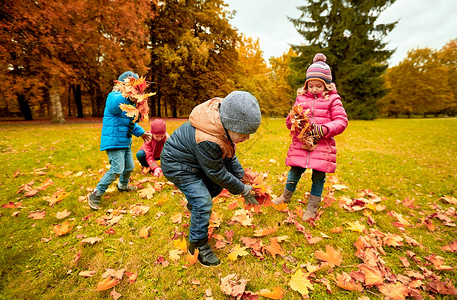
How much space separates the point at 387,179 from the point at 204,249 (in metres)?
4.32

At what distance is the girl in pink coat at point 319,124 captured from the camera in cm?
237

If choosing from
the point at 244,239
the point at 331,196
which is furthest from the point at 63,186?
the point at 331,196

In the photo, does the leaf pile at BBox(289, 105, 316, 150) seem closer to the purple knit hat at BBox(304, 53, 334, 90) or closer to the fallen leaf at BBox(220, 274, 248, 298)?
the purple knit hat at BBox(304, 53, 334, 90)

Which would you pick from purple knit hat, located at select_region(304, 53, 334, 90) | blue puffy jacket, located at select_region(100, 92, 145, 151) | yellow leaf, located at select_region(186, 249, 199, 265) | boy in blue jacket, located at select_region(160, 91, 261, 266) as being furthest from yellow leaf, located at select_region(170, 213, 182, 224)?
purple knit hat, located at select_region(304, 53, 334, 90)

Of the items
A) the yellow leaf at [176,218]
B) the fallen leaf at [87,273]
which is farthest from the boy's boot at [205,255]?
the fallen leaf at [87,273]

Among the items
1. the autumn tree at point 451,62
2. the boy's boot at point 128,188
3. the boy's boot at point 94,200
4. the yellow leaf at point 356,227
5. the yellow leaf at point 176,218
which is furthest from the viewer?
the autumn tree at point 451,62

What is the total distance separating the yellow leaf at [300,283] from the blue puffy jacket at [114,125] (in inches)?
102

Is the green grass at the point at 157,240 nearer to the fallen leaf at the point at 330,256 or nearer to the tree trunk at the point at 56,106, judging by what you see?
the fallen leaf at the point at 330,256

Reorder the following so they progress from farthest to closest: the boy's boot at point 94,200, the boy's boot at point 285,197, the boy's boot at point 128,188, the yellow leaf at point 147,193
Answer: the boy's boot at point 128,188 < the yellow leaf at point 147,193 < the boy's boot at point 285,197 < the boy's boot at point 94,200

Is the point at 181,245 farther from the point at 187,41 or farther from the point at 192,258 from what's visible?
the point at 187,41

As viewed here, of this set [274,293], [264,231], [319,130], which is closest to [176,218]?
[264,231]

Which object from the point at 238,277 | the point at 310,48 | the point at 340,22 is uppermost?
the point at 340,22

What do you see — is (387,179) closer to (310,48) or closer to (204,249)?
(204,249)

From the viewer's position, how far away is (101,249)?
7.20ft
